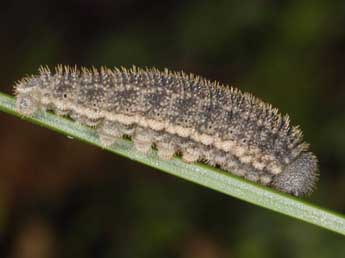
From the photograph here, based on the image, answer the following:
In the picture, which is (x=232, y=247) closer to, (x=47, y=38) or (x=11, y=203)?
(x=11, y=203)

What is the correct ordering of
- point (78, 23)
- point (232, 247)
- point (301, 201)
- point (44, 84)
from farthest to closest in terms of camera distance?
point (78, 23) → point (232, 247) → point (44, 84) → point (301, 201)

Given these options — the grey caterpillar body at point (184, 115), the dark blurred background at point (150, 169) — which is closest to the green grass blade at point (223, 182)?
the grey caterpillar body at point (184, 115)

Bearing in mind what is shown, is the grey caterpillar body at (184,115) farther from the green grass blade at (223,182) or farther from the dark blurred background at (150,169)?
the dark blurred background at (150,169)

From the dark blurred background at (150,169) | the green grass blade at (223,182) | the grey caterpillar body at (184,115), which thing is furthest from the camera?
the dark blurred background at (150,169)

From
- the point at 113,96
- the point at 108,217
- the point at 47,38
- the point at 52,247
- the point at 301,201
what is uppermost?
the point at 47,38

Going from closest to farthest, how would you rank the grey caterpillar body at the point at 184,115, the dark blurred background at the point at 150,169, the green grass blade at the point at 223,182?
1. the green grass blade at the point at 223,182
2. the grey caterpillar body at the point at 184,115
3. the dark blurred background at the point at 150,169

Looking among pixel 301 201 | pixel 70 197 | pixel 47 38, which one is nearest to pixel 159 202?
pixel 70 197
